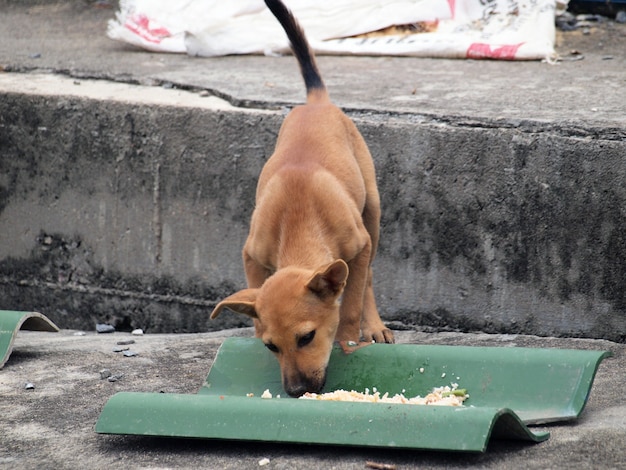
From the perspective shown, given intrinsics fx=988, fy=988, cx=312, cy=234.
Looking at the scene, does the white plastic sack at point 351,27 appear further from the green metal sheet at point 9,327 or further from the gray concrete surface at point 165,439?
the green metal sheet at point 9,327

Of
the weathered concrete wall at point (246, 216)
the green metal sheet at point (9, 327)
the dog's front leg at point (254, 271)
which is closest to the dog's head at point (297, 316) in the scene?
the dog's front leg at point (254, 271)

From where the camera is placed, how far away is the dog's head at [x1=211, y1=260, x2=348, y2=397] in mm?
3943

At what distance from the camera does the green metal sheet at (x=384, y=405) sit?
336 cm

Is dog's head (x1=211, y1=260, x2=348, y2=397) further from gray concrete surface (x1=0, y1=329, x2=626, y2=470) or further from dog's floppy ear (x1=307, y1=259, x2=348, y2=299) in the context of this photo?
gray concrete surface (x1=0, y1=329, x2=626, y2=470)

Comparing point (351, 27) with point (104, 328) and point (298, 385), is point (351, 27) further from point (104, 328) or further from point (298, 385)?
point (298, 385)

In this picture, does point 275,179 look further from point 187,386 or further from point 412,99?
point 412,99

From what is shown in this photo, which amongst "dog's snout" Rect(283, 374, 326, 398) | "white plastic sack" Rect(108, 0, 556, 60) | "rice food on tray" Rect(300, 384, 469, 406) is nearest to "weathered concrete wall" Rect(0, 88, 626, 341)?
"rice food on tray" Rect(300, 384, 469, 406)

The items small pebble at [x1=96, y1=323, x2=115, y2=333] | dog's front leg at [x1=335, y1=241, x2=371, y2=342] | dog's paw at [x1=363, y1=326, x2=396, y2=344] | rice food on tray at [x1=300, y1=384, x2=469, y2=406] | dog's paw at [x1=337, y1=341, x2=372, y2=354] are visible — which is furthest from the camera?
small pebble at [x1=96, y1=323, x2=115, y2=333]

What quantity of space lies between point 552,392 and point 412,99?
2.67 m

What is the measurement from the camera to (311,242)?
14.6ft

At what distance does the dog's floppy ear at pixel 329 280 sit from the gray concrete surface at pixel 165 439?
0.71 metres

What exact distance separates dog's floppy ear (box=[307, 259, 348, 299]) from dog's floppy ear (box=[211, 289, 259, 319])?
0.84 feet

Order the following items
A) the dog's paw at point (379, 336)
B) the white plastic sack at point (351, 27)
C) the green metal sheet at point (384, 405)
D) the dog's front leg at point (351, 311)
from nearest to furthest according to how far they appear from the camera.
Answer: the green metal sheet at point (384, 405), the dog's front leg at point (351, 311), the dog's paw at point (379, 336), the white plastic sack at point (351, 27)

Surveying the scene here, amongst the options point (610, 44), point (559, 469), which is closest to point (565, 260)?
point (559, 469)
